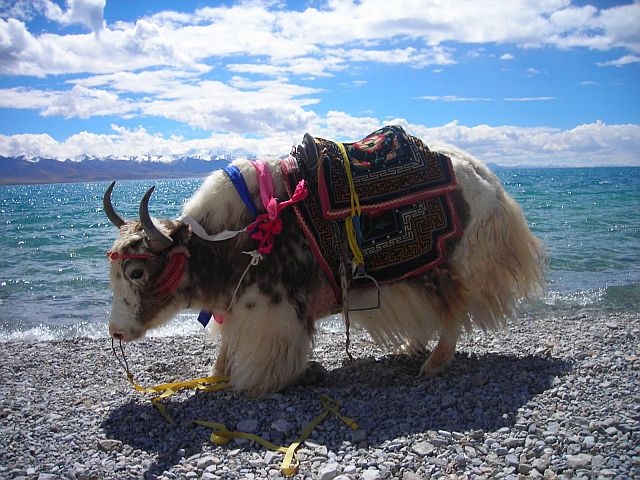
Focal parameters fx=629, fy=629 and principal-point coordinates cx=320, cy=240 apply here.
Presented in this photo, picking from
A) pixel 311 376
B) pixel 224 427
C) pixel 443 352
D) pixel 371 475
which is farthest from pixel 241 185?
pixel 371 475

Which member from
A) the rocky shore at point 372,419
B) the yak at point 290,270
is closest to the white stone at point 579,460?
the rocky shore at point 372,419

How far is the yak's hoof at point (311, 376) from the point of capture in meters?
3.39

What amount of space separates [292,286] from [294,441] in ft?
2.77

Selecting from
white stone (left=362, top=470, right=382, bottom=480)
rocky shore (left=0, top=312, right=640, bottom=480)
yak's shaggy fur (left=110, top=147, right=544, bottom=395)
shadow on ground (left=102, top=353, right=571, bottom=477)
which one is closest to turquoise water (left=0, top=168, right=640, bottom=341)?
rocky shore (left=0, top=312, right=640, bottom=480)

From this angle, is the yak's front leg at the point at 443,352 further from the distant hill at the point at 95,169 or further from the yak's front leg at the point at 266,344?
the distant hill at the point at 95,169

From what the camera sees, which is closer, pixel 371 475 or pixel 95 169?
pixel 371 475

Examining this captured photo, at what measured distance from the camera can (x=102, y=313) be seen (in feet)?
21.0

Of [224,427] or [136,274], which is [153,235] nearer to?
[136,274]

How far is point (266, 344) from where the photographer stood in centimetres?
324

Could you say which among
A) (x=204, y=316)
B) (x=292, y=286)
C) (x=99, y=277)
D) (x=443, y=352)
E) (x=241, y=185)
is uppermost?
(x=241, y=185)

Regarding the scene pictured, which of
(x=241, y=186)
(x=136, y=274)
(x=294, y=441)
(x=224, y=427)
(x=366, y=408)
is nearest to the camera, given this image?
(x=294, y=441)

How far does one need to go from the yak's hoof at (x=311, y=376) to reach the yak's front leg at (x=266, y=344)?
0.33 feet

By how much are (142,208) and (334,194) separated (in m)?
0.99

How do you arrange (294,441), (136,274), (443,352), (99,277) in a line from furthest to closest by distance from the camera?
(99,277) < (443,352) < (136,274) < (294,441)
